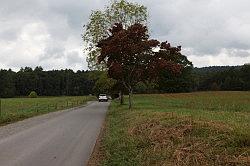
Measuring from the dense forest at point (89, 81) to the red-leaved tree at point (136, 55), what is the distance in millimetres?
57826

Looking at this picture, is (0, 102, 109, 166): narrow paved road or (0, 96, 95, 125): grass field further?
(0, 96, 95, 125): grass field

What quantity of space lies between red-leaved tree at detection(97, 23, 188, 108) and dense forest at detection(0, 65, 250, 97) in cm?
5783

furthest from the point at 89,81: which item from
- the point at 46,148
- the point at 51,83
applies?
the point at 46,148

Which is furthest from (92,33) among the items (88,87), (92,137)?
(88,87)

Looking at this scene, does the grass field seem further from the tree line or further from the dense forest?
the tree line

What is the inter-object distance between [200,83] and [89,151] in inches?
5143

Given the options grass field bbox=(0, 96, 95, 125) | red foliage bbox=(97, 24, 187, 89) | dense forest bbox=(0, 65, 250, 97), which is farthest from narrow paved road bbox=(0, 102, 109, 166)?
dense forest bbox=(0, 65, 250, 97)

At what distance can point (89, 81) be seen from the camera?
178 metres

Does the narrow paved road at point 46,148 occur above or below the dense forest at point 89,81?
below

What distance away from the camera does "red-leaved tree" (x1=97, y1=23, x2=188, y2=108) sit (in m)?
37.4

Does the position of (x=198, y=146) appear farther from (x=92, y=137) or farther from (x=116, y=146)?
(x=92, y=137)

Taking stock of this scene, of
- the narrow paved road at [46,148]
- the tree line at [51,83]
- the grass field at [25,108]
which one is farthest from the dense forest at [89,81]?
the narrow paved road at [46,148]

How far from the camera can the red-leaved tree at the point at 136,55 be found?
3741cm

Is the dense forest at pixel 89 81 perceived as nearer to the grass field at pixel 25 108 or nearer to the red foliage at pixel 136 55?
the grass field at pixel 25 108
